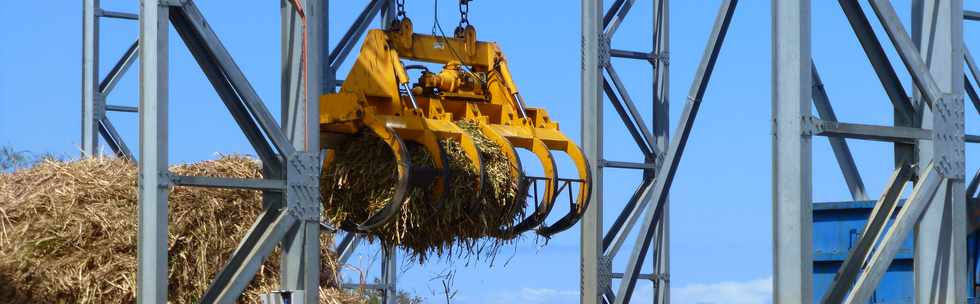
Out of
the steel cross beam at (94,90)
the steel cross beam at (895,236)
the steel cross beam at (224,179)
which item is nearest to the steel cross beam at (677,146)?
the steel cross beam at (895,236)

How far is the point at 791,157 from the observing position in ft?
30.7

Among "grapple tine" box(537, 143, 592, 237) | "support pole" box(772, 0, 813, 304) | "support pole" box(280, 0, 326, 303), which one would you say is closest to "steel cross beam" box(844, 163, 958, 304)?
"support pole" box(772, 0, 813, 304)

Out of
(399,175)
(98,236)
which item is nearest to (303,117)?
(399,175)

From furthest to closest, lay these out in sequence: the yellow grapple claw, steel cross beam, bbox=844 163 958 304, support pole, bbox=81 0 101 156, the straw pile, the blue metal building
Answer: support pole, bbox=81 0 101 156
the blue metal building
the yellow grapple claw
the straw pile
steel cross beam, bbox=844 163 958 304

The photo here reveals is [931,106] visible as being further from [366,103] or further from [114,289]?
[114,289]

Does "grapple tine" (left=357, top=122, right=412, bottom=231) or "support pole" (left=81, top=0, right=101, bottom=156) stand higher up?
"support pole" (left=81, top=0, right=101, bottom=156)

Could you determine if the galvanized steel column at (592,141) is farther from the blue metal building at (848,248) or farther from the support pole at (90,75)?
the support pole at (90,75)

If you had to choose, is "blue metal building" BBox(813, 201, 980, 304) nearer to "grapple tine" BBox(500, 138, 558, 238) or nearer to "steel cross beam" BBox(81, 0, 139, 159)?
"grapple tine" BBox(500, 138, 558, 238)

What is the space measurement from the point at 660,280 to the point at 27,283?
27.8 feet

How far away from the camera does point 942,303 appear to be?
1104 cm

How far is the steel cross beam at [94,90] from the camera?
1809 centimetres


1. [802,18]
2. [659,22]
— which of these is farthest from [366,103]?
[659,22]

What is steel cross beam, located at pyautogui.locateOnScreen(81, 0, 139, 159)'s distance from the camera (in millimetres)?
18094

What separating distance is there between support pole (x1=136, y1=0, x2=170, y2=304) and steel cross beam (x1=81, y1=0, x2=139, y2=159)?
28.0ft
